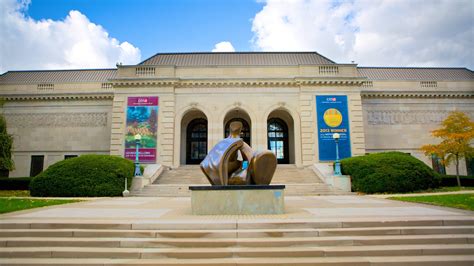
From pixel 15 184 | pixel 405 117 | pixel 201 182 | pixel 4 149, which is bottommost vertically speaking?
pixel 15 184

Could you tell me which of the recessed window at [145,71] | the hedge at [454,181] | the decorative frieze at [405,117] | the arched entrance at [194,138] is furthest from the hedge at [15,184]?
the hedge at [454,181]

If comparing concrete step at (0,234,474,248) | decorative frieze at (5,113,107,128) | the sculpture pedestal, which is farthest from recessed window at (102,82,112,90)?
concrete step at (0,234,474,248)

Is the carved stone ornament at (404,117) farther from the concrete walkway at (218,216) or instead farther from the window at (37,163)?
the window at (37,163)

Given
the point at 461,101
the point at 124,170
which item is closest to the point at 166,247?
the point at 124,170

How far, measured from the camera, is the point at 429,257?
18.5 feet

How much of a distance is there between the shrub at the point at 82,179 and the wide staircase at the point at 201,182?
5.03ft

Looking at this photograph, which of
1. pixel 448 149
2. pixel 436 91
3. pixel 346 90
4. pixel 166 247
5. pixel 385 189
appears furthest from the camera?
pixel 436 91

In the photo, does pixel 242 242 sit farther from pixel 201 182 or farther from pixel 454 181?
pixel 454 181

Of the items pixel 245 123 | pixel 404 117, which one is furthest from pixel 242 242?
pixel 404 117

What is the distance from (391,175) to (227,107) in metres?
14.8

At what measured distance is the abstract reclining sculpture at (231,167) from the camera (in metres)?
9.27

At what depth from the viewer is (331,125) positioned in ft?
84.8

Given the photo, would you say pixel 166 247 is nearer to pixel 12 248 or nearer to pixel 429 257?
pixel 12 248

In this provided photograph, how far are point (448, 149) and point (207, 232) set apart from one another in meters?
22.2
